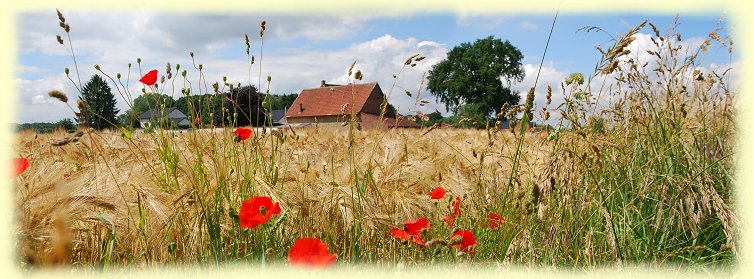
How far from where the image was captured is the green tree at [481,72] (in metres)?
40.9

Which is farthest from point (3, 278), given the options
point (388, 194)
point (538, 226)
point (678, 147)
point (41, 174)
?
point (678, 147)

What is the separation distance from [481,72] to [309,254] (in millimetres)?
40641

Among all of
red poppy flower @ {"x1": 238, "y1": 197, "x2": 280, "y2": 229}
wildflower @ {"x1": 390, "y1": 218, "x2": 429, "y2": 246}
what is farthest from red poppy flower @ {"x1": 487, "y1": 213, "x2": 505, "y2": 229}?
red poppy flower @ {"x1": 238, "y1": 197, "x2": 280, "y2": 229}

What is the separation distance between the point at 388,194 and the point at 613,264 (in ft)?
2.94

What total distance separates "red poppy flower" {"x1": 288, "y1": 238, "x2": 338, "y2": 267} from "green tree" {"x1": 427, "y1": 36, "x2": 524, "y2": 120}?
39711mm

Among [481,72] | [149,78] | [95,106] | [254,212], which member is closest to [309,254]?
[254,212]

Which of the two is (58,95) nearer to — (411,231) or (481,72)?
(411,231)

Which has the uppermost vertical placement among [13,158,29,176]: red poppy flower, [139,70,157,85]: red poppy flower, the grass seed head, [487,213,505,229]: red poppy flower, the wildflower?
[139,70,157,85]: red poppy flower

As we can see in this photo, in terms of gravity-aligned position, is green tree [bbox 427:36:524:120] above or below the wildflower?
above

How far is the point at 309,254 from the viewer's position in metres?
1.16

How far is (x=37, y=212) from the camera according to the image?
154 centimetres

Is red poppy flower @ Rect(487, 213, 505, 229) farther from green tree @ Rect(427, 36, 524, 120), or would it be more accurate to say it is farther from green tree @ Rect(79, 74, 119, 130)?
green tree @ Rect(427, 36, 524, 120)

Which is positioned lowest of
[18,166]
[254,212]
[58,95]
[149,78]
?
[254,212]

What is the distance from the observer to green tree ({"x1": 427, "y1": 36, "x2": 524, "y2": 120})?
40.9 meters
